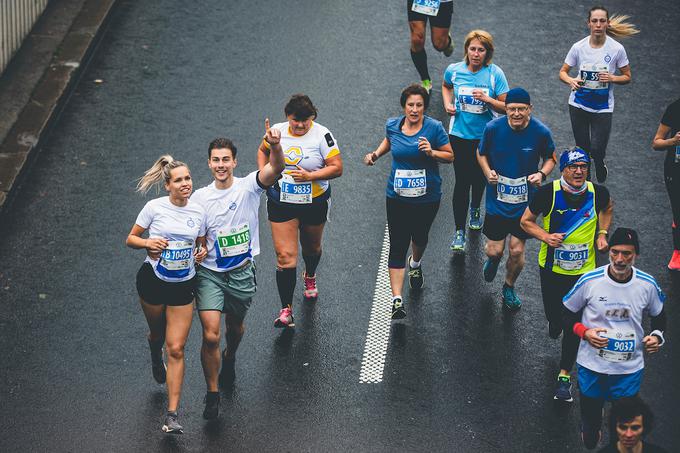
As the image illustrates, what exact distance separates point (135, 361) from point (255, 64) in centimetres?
602

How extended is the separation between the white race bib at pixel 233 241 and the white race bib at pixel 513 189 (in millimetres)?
2489

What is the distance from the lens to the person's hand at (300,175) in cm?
924

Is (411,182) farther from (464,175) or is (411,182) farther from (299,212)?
(464,175)

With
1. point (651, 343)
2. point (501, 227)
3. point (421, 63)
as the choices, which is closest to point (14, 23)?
point (421, 63)

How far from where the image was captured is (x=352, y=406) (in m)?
8.84

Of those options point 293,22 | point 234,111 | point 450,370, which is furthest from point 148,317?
point 293,22

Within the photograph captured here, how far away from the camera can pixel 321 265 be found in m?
10.7

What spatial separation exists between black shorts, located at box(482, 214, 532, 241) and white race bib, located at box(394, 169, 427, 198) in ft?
2.39

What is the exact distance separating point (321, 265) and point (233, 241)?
2.35m

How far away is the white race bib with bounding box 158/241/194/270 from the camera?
26.8 feet

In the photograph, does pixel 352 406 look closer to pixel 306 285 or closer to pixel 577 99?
pixel 306 285

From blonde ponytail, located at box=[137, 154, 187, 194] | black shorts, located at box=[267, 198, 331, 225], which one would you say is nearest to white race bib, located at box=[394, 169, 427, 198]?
black shorts, located at box=[267, 198, 331, 225]

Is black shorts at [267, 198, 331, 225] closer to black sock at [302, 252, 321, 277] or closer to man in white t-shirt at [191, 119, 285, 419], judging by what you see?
black sock at [302, 252, 321, 277]

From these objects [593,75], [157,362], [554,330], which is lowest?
[157,362]
